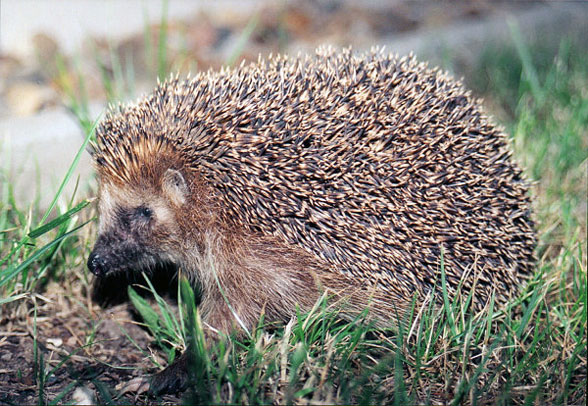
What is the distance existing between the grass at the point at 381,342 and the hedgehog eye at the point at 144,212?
37cm

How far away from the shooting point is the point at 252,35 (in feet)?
22.8

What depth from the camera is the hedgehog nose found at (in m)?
3.59

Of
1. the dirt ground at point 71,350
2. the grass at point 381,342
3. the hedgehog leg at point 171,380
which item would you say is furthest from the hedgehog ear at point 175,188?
the hedgehog leg at point 171,380

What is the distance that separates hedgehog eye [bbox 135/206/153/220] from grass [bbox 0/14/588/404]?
1.22 feet

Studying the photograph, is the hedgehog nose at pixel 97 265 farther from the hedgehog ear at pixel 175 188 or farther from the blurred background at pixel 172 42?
the blurred background at pixel 172 42

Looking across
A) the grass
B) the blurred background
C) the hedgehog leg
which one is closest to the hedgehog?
the grass

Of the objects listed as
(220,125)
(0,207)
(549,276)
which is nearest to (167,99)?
(220,125)

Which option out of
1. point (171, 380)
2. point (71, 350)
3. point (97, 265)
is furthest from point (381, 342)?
point (71, 350)

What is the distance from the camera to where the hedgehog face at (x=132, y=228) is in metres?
3.60

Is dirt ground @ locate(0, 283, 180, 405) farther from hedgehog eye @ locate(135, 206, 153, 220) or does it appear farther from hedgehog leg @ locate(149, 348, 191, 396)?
hedgehog eye @ locate(135, 206, 153, 220)

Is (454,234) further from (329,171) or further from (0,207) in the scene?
(0,207)

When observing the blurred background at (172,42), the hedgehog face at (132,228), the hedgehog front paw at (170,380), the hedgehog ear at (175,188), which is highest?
the blurred background at (172,42)

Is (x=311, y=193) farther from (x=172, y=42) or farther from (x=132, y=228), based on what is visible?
(x=172, y=42)

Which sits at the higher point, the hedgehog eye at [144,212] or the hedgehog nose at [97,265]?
the hedgehog eye at [144,212]
